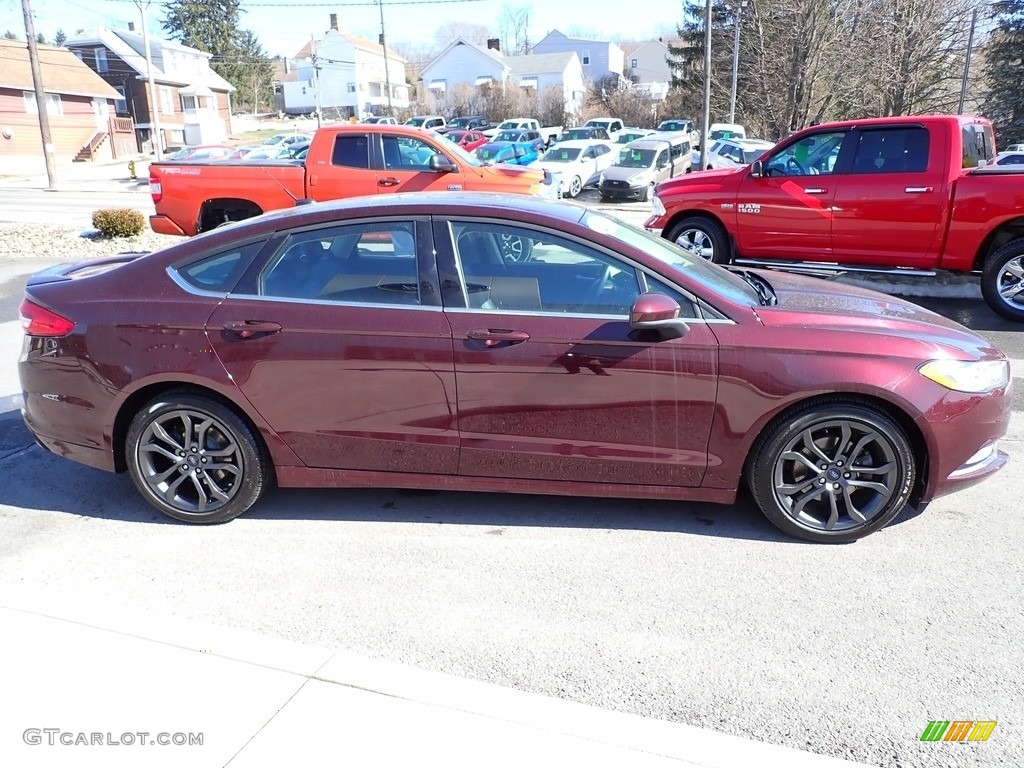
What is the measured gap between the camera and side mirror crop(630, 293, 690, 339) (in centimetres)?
360

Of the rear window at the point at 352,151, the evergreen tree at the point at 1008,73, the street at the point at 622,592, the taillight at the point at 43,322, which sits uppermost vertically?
the evergreen tree at the point at 1008,73

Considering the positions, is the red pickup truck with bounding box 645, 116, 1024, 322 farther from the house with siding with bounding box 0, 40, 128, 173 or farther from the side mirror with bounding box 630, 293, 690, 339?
the house with siding with bounding box 0, 40, 128, 173

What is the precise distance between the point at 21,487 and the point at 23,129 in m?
48.6

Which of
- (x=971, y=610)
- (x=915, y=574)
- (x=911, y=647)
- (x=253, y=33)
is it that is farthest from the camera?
(x=253, y=33)

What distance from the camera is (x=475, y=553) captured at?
385 cm

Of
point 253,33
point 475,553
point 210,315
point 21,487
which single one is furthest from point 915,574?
point 253,33

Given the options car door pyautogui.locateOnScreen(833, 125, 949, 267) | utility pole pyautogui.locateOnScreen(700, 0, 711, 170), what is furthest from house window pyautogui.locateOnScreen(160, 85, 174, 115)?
car door pyautogui.locateOnScreen(833, 125, 949, 267)

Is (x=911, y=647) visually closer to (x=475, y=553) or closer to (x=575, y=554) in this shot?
(x=575, y=554)

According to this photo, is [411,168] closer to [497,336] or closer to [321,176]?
[321,176]

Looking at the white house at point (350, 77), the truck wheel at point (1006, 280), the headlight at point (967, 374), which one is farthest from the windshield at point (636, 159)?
the white house at point (350, 77)

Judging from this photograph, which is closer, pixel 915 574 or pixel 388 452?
pixel 915 574

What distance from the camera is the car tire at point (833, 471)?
375 cm

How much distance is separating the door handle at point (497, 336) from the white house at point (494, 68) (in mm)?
78921

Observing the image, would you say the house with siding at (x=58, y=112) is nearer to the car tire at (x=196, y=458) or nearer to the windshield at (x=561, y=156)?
the windshield at (x=561, y=156)
